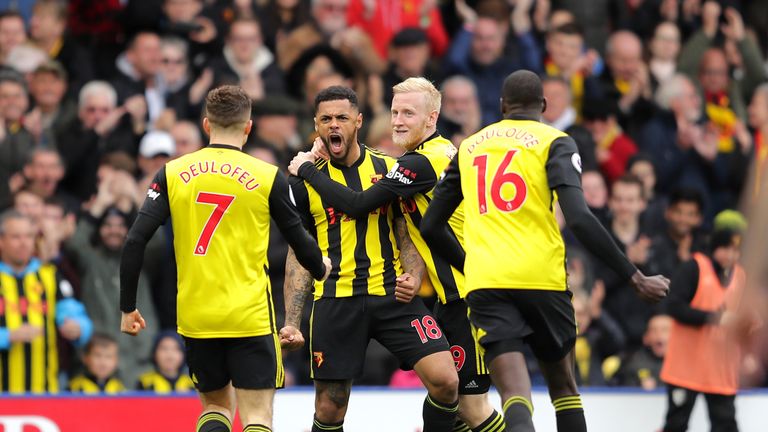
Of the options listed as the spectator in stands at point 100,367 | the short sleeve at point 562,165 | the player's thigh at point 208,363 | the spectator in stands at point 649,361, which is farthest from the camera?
the spectator in stands at point 649,361

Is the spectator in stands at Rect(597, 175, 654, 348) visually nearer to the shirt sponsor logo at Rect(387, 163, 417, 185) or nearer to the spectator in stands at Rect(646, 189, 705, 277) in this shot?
the spectator in stands at Rect(646, 189, 705, 277)

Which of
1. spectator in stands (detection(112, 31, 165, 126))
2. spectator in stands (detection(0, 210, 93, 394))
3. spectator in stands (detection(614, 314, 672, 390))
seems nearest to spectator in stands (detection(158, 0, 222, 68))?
spectator in stands (detection(112, 31, 165, 126))

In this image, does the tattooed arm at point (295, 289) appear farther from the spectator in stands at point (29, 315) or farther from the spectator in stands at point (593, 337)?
the spectator in stands at point (593, 337)

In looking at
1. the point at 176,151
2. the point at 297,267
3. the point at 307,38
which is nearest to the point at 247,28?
the point at 307,38

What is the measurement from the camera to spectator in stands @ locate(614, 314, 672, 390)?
42.7 feet

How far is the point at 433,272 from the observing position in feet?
29.2

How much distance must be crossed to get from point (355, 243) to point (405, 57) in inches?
249

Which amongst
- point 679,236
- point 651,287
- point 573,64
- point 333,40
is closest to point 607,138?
point 573,64

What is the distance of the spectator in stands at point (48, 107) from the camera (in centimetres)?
1367

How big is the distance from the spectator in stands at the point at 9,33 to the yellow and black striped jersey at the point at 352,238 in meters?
6.26

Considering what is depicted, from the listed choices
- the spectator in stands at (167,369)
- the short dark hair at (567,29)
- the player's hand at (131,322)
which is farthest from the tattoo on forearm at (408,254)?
the short dark hair at (567,29)

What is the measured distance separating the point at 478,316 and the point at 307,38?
7610 mm

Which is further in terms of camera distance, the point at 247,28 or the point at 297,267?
the point at 247,28

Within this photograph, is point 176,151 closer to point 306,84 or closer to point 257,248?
point 306,84
